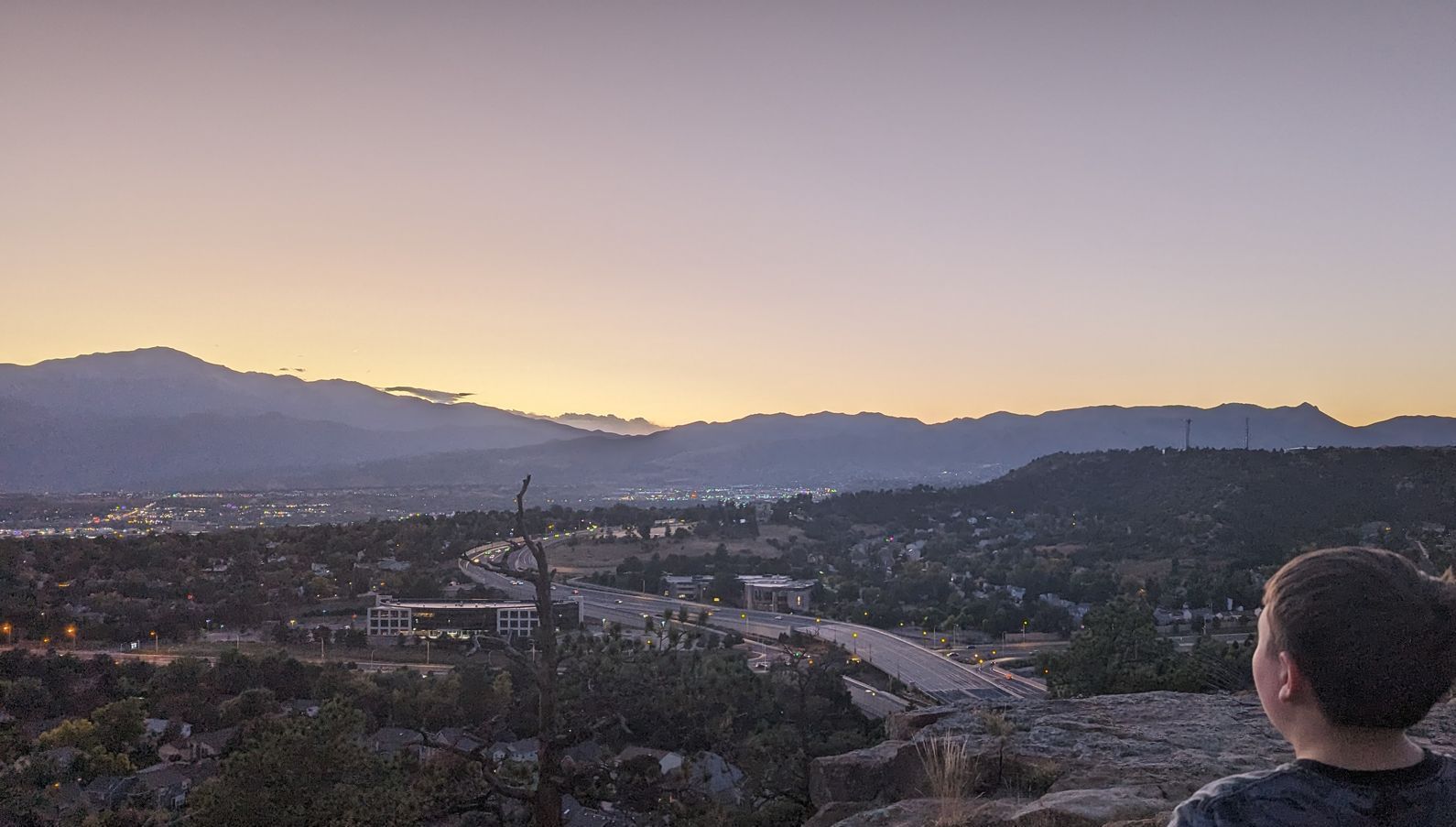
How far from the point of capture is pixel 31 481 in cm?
10631

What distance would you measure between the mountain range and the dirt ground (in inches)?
2408

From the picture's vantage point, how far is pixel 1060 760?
246 inches

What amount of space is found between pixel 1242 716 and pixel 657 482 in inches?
5310

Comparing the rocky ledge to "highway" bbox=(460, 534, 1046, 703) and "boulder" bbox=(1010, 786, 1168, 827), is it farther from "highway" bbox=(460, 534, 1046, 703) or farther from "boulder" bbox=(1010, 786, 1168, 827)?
"highway" bbox=(460, 534, 1046, 703)

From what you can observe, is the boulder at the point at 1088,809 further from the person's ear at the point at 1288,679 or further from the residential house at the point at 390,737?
the residential house at the point at 390,737

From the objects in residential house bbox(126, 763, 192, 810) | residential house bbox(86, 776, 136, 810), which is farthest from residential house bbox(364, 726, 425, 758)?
residential house bbox(86, 776, 136, 810)

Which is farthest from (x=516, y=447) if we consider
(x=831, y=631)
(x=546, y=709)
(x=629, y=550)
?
(x=546, y=709)

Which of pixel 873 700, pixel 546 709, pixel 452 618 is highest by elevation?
pixel 546 709

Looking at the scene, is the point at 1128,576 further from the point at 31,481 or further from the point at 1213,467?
the point at 31,481

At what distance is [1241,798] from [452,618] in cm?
2905

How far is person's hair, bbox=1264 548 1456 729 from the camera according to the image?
154 cm

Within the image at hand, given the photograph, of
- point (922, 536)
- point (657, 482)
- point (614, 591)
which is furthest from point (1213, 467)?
point (657, 482)

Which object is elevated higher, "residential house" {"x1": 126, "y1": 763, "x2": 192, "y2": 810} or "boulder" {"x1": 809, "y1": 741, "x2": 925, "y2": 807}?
"boulder" {"x1": 809, "y1": 741, "x2": 925, "y2": 807}

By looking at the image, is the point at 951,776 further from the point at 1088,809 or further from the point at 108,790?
the point at 108,790
